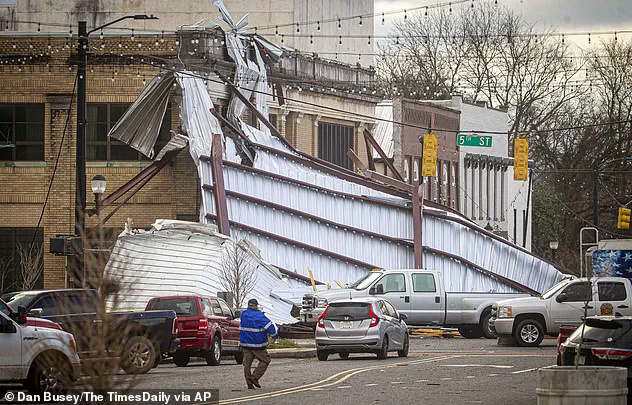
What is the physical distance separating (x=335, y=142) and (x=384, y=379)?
110 feet

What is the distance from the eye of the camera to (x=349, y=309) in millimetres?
29125

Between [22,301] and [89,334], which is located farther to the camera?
[22,301]

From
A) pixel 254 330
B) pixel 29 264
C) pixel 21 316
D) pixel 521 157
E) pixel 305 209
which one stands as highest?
pixel 521 157

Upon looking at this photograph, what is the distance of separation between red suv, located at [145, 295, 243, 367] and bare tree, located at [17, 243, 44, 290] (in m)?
9.28

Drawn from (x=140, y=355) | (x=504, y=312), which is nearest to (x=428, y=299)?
(x=504, y=312)

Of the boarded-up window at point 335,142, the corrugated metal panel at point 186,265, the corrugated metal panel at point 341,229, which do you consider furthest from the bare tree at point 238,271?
the boarded-up window at point 335,142

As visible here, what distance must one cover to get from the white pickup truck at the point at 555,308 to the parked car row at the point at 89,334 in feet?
25.3

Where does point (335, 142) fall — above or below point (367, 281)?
above

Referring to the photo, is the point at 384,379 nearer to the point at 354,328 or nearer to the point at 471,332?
the point at 354,328

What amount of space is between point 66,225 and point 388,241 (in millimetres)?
11399

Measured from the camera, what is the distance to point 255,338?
912 inches

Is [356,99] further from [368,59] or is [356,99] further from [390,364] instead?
[390,364]

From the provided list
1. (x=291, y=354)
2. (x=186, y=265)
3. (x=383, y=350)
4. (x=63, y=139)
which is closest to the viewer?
(x=383, y=350)

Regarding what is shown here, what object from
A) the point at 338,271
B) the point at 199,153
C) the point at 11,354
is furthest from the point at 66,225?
the point at 11,354
